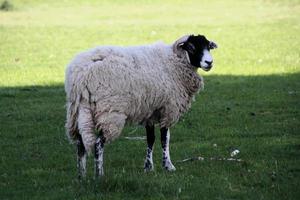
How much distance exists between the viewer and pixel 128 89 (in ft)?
30.4

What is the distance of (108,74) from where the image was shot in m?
9.12

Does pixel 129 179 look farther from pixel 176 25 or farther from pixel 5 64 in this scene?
pixel 176 25

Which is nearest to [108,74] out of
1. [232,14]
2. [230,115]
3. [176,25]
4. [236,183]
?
[236,183]

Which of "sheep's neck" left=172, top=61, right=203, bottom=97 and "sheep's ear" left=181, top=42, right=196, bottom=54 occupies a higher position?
"sheep's ear" left=181, top=42, right=196, bottom=54

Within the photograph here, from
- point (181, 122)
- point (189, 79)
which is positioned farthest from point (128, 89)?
point (181, 122)

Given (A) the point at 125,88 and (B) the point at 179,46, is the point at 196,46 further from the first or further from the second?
(A) the point at 125,88

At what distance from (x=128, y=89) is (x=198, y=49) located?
1.57 metres

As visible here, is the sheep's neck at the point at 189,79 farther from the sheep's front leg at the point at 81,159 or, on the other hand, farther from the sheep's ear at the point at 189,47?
the sheep's front leg at the point at 81,159

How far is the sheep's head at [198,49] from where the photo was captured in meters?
10.1

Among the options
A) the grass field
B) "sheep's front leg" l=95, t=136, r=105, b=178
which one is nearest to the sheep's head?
the grass field

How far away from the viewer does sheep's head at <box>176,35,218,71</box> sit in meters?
10.1

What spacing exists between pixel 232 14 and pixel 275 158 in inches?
1090

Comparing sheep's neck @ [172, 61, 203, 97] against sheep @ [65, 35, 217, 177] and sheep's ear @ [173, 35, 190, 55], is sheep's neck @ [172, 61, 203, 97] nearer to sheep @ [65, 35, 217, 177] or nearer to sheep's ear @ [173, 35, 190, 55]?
sheep @ [65, 35, 217, 177]

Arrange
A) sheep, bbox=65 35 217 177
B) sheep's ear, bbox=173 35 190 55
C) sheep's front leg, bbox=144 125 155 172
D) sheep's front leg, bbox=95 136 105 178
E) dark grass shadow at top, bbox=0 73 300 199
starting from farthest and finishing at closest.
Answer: sheep's ear, bbox=173 35 190 55, sheep's front leg, bbox=144 125 155 172, sheep, bbox=65 35 217 177, sheep's front leg, bbox=95 136 105 178, dark grass shadow at top, bbox=0 73 300 199
